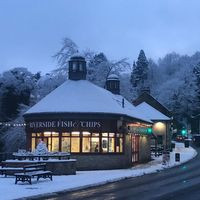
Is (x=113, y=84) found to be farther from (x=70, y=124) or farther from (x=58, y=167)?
(x=58, y=167)

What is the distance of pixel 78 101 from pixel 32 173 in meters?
14.4

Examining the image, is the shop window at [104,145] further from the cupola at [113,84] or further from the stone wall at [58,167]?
the cupola at [113,84]

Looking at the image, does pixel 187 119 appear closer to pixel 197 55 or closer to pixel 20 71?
pixel 197 55

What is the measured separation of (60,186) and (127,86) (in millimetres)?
54228

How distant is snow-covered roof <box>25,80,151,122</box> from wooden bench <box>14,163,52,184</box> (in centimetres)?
1063

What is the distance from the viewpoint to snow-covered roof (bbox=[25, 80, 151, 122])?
42.3 m

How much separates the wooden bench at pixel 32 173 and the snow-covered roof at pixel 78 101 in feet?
34.9

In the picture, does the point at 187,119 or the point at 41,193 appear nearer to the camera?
the point at 41,193

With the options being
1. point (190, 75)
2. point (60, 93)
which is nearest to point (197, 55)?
point (190, 75)

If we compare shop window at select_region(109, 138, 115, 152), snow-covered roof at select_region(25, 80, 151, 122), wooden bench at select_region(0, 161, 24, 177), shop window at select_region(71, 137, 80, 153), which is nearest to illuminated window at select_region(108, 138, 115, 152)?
shop window at select_region(109, 138, 115, 152)

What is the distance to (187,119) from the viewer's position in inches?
4911

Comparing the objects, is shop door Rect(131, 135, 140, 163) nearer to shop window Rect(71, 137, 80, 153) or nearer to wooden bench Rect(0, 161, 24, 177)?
shop window Rect(71, 137, 80, 153)

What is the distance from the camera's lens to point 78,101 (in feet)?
143

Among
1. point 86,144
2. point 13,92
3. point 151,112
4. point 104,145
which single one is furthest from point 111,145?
point 151,112
